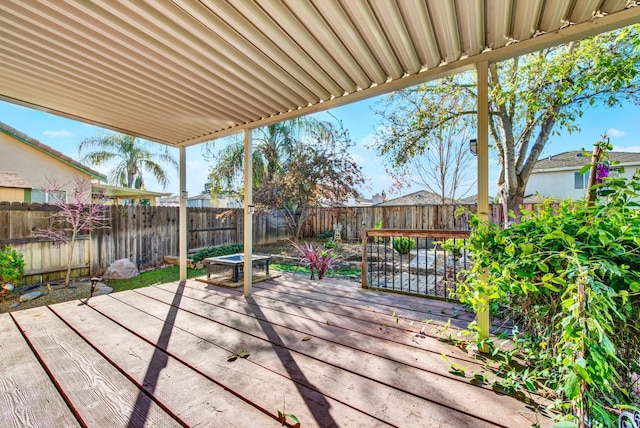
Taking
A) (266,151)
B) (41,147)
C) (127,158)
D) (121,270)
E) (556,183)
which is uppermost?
(127,158)

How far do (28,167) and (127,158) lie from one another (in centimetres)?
856

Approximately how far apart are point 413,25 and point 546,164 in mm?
16366

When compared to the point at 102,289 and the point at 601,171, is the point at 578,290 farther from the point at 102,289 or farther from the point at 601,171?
the point at 102,289

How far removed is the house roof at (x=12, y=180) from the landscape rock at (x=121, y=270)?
3.52m

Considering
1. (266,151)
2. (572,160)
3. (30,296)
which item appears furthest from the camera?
(572,160)

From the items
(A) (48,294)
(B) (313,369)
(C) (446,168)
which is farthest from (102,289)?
(C) (446,168)

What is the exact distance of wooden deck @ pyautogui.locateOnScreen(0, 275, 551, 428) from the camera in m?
1.28

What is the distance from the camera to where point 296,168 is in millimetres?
7902

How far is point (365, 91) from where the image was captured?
8.27 feet

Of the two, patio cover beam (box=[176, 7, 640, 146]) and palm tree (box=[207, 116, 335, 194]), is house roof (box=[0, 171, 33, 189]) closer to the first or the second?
palm tree (box=[207, 116, 335, 194])

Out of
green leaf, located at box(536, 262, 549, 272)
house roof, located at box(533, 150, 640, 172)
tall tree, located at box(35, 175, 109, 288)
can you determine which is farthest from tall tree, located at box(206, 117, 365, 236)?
house roof, located at box(533, 150, 640, 172)

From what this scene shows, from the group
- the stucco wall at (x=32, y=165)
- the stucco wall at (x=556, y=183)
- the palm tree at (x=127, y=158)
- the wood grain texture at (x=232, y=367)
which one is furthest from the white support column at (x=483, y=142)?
the palm tree at (x=127, y=158)

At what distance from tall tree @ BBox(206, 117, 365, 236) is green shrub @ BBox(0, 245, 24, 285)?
5025 mm

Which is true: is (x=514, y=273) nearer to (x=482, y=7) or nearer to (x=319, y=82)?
(x=482, y=7)
